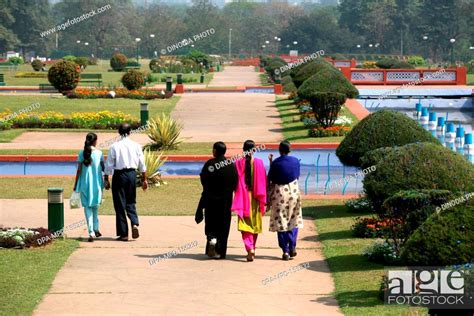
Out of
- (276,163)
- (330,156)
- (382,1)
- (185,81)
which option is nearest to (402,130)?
(276,163)

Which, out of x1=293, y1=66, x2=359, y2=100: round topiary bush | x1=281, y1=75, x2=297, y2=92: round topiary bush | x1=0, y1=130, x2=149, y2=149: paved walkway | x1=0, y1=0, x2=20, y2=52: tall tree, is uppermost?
x1=0, y1=0, x2=20, y2=52: tall tree

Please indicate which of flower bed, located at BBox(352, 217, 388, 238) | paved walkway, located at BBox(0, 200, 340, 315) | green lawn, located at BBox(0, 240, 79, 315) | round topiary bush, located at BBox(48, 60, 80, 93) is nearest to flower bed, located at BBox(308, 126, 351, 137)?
paved walkway, located at BBox(0, 200, 340, 315)

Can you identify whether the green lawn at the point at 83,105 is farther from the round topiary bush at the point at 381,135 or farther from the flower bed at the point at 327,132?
the round topiary bush at the point at 381,135

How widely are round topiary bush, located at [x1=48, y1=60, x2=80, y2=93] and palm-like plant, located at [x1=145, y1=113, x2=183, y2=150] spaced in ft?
58.4

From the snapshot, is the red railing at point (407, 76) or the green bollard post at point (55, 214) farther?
the red railing at point (407, 76)

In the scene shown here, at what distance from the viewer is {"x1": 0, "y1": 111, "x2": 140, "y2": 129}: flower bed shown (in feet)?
98.4

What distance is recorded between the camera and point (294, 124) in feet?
103

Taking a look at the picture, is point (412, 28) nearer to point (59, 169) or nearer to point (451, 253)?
point (59, 169)

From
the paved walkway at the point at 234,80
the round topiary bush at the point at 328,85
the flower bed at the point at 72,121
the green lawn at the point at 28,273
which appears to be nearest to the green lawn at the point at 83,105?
the flower bed at the point at 72,121

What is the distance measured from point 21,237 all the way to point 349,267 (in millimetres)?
3920

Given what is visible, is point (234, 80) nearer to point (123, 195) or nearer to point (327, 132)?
point (327, 132)

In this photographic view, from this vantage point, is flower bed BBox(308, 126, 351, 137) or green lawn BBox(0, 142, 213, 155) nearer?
green lawn BBox(0, 142, 213, 155)

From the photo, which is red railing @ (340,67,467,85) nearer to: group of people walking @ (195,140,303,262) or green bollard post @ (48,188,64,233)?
green bollard post @ (48,188,64,233)

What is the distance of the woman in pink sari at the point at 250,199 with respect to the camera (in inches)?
497
